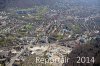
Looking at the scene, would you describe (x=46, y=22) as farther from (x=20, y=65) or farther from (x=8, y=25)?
(x=20, y=65)

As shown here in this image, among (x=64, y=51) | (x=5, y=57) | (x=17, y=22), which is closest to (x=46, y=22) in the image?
(x=17, y=22)

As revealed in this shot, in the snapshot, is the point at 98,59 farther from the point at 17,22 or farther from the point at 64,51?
the point at 17,22

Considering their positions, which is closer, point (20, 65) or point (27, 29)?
point (20, 65)

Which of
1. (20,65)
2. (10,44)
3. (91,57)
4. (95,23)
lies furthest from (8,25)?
(91,57)

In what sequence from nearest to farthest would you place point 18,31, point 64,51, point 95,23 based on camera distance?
point 64,51 → point 18,31 → point 95,23

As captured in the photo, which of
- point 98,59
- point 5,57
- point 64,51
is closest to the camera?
point 98,59

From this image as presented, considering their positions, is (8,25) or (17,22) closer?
(8,25)
